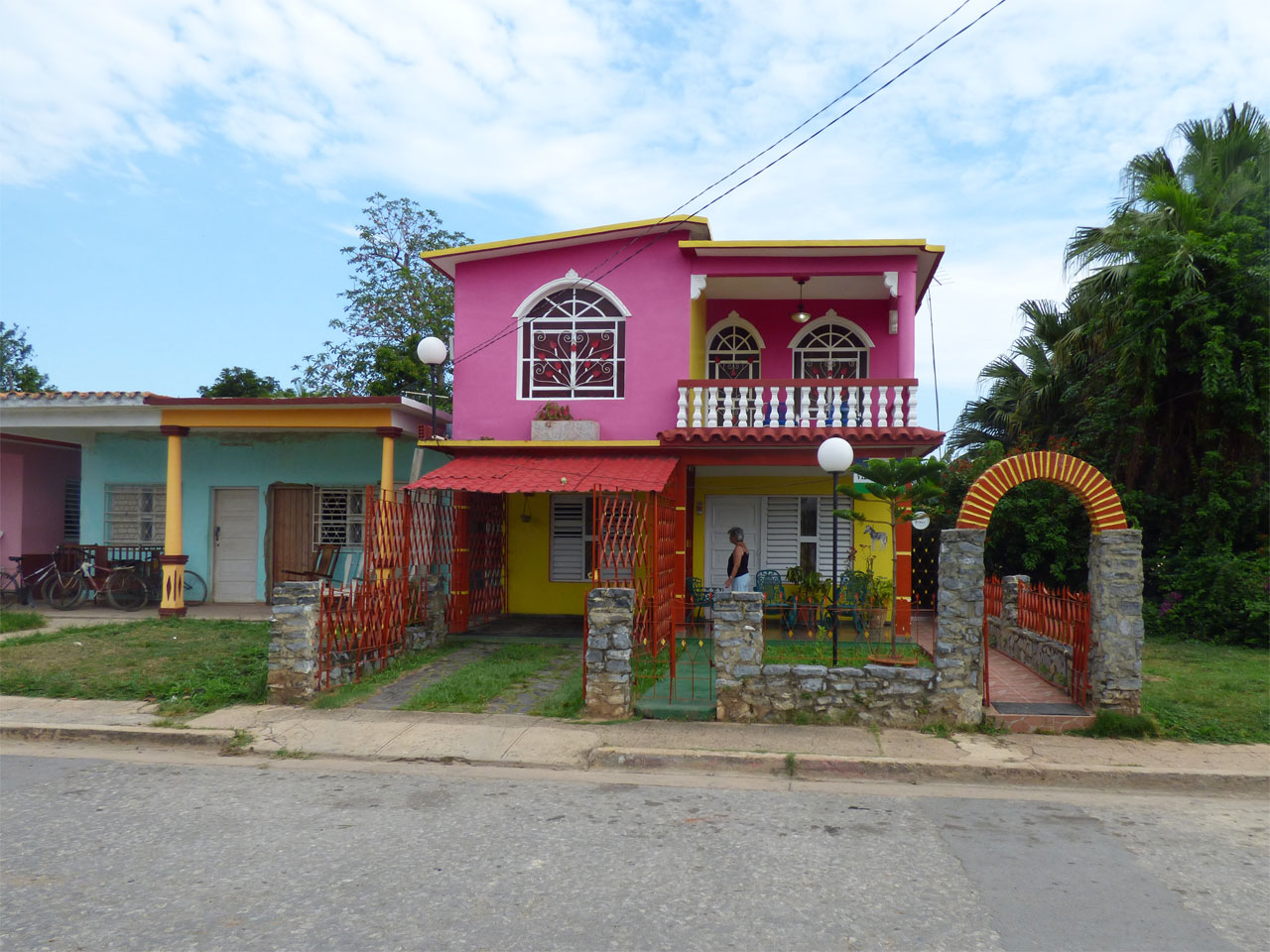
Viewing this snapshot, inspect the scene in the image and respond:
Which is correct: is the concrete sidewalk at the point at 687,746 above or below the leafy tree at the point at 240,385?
below

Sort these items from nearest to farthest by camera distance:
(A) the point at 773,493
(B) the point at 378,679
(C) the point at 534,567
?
(B) the point at 378,679, (A) the point at 773,493, (C) the point at 534,567

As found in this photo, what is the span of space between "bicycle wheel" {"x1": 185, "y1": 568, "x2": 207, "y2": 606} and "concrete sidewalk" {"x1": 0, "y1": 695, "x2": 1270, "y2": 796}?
6.55m

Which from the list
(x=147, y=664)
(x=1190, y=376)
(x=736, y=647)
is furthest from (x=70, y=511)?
(x=1190, y=376)

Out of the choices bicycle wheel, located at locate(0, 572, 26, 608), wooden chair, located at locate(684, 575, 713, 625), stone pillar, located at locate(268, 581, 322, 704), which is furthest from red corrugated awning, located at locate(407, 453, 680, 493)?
bicycle wheel, located at locate(0, 572, 26, 608)

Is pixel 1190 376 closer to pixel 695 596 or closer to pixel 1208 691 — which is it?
pixel 1208 691

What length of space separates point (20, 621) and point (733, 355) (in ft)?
36.6

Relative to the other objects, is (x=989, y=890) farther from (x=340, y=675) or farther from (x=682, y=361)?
(x=682, y=361)

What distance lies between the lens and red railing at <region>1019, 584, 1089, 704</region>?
805 centimetres

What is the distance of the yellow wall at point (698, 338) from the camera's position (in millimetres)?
12695

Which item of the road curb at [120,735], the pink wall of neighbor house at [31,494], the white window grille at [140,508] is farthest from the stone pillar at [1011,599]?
the pink wall of neighbor house at [31,494]

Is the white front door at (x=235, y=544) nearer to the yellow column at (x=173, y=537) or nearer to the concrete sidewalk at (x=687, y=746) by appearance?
the yellow column at (x=173, y=537)

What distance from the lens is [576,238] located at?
12.8m

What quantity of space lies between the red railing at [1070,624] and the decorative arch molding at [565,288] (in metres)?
6.63

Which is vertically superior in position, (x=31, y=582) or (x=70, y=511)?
(x=70, y=511)
